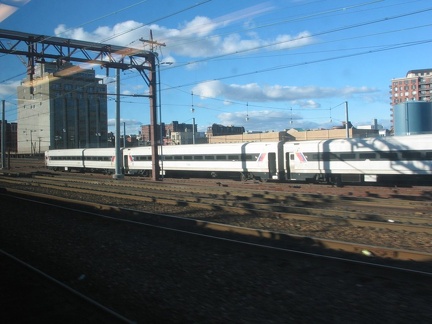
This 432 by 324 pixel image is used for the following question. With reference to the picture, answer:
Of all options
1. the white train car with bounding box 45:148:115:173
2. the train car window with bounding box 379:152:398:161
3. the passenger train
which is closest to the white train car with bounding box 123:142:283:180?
the passenger train

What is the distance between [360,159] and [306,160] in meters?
4.16

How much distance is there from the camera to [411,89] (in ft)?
174

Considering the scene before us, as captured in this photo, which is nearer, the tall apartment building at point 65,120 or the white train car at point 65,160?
the white train car at point 65,160

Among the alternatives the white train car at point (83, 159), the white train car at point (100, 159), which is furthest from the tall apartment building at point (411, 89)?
the white train car at point (83, 159)

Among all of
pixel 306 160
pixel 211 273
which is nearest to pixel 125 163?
pixel 306 160

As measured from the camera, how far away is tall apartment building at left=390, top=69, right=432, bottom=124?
4984 cm

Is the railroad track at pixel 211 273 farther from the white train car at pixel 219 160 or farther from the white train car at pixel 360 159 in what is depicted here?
the white train car at pixel 219 160

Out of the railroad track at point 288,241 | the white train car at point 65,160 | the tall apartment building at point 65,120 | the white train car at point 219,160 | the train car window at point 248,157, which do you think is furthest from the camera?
the tall apartment building at point 65,120

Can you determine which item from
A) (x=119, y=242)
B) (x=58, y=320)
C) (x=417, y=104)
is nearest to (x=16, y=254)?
(x=119, y=242)

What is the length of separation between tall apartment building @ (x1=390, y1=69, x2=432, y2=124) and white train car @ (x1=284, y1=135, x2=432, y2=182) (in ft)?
87.6

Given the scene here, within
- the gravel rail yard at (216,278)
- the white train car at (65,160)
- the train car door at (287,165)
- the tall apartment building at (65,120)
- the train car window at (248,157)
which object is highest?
the tall apartment building at (65,120)

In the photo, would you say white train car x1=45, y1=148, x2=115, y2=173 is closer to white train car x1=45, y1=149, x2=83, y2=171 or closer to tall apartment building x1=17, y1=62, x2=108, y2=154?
white train car x1=45, y1=149, x2=83, y2=171

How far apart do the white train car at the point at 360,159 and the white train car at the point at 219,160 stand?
1352mm

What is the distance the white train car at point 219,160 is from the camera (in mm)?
31220
